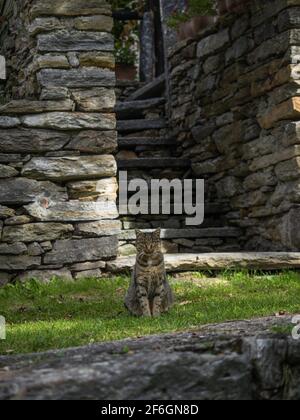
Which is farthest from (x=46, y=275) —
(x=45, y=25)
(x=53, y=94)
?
(x=45, y=25)

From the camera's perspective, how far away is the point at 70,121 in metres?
7.04

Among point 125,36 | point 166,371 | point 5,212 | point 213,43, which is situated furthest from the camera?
point 125,36

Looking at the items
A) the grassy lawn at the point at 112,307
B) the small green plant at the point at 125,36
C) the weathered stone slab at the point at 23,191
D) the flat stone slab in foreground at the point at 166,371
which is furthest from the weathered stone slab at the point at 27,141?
the small green plant at the point at 125,36

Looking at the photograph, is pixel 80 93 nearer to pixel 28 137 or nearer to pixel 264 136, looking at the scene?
pixel 28 137

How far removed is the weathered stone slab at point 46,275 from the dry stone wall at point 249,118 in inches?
98.6

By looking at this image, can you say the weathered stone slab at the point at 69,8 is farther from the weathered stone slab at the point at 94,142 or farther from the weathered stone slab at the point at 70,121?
the weathered stone slab at the point at 94,142

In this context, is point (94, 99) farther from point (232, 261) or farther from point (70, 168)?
point (232, 261)

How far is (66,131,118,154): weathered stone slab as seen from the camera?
23.2 feet

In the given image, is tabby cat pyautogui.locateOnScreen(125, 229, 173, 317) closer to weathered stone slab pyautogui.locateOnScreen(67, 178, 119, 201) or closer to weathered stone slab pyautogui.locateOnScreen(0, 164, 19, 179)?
weathered stone slab pyautogui.locateOnScreen(67, 178, 119, 201)

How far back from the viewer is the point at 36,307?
20.0ft

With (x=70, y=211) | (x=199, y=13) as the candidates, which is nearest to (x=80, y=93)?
(x=70, y=211)

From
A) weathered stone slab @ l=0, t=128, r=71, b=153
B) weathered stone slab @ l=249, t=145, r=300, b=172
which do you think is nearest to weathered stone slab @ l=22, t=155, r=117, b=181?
weathered stone slab @ l=0, t=128, r=71, b=153

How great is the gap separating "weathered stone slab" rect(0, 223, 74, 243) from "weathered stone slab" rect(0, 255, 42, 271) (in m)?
0.17

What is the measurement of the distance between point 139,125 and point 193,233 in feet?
9.86
